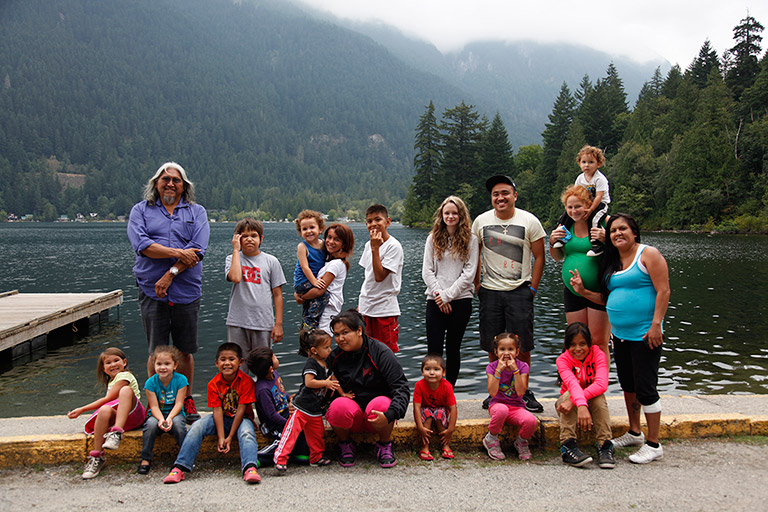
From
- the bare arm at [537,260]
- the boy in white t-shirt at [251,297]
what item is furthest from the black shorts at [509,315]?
the boy in white t-shirt at [251,297]

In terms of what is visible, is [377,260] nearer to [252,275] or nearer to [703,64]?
[252,275]

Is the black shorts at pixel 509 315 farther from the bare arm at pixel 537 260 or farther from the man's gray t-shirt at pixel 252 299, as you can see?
the man's gray t-shirt at pixel 252 299

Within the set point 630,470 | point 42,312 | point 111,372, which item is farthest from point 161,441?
point 42,312

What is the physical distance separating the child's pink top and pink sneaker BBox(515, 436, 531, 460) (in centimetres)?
56

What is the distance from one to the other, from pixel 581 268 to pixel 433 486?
7.94 ft

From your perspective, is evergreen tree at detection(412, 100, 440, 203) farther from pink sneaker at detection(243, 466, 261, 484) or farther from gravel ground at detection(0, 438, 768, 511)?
pink sneaker at detection(243, 466, 261, 484)

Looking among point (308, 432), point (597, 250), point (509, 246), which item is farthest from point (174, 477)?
point (597, 250)

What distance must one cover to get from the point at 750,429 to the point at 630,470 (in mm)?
1490

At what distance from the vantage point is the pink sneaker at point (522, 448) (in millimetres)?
4383

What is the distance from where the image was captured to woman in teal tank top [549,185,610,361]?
488cm

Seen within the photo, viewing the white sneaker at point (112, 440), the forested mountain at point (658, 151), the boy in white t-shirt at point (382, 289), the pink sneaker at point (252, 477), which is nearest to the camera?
the pink sneaker at point (252, 477)

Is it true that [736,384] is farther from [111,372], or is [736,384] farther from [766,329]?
[111,372]

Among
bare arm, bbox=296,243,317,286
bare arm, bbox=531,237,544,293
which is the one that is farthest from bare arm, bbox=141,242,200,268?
bare arm, bbox=531,237,544,293

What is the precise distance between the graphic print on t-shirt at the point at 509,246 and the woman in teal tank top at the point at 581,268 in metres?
0.39
